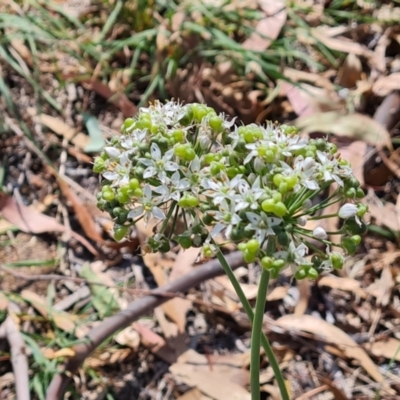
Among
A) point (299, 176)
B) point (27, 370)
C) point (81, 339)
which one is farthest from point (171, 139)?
point (27, 370)

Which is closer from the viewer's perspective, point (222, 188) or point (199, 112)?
point (222, 188)

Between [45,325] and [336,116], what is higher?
[336,116]

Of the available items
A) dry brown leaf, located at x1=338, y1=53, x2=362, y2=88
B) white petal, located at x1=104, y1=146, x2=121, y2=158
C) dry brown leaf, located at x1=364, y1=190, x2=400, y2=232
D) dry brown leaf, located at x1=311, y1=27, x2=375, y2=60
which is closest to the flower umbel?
white petal, located at x1=104, y1=146, x2=121, y2=158

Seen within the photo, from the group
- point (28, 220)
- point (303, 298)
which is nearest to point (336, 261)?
point (303, 298)

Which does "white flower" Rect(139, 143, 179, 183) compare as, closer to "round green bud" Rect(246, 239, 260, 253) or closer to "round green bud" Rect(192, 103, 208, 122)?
"round green bud" Rect(192, 103, 208, 122)

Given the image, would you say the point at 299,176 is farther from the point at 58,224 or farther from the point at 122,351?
the point at 58,224

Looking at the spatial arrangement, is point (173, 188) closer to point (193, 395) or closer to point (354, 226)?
point (354, 226)

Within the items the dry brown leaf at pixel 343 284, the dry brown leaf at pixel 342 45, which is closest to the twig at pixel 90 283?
the dry brown leaf at pixel 343 284
